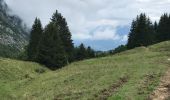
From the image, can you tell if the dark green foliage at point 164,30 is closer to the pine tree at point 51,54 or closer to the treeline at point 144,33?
the treeline at point 144,33

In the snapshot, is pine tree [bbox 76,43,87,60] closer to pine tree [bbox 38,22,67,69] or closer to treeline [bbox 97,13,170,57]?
treeline [bbox 97,13,170,57]

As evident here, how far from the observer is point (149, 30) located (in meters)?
124

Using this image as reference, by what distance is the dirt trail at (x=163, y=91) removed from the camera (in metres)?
29.4

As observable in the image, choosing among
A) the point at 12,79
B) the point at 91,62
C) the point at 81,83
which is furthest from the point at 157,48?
the point at 81,83

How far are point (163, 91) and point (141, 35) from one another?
296 feet

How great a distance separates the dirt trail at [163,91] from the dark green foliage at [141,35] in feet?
270

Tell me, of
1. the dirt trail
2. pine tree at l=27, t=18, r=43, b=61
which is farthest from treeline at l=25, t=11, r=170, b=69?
the dirt trail

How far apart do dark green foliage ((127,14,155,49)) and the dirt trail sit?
270 ft

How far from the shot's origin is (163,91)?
1264 inches

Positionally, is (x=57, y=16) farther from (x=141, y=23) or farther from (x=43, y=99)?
(x=43, y=99)

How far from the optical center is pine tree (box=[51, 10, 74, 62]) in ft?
377

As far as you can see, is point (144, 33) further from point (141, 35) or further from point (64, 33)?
point (64, 33)

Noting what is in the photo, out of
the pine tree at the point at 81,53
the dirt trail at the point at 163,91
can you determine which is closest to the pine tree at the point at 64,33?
the pine tree at the point at 81,53

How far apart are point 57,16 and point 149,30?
88.3 ft
